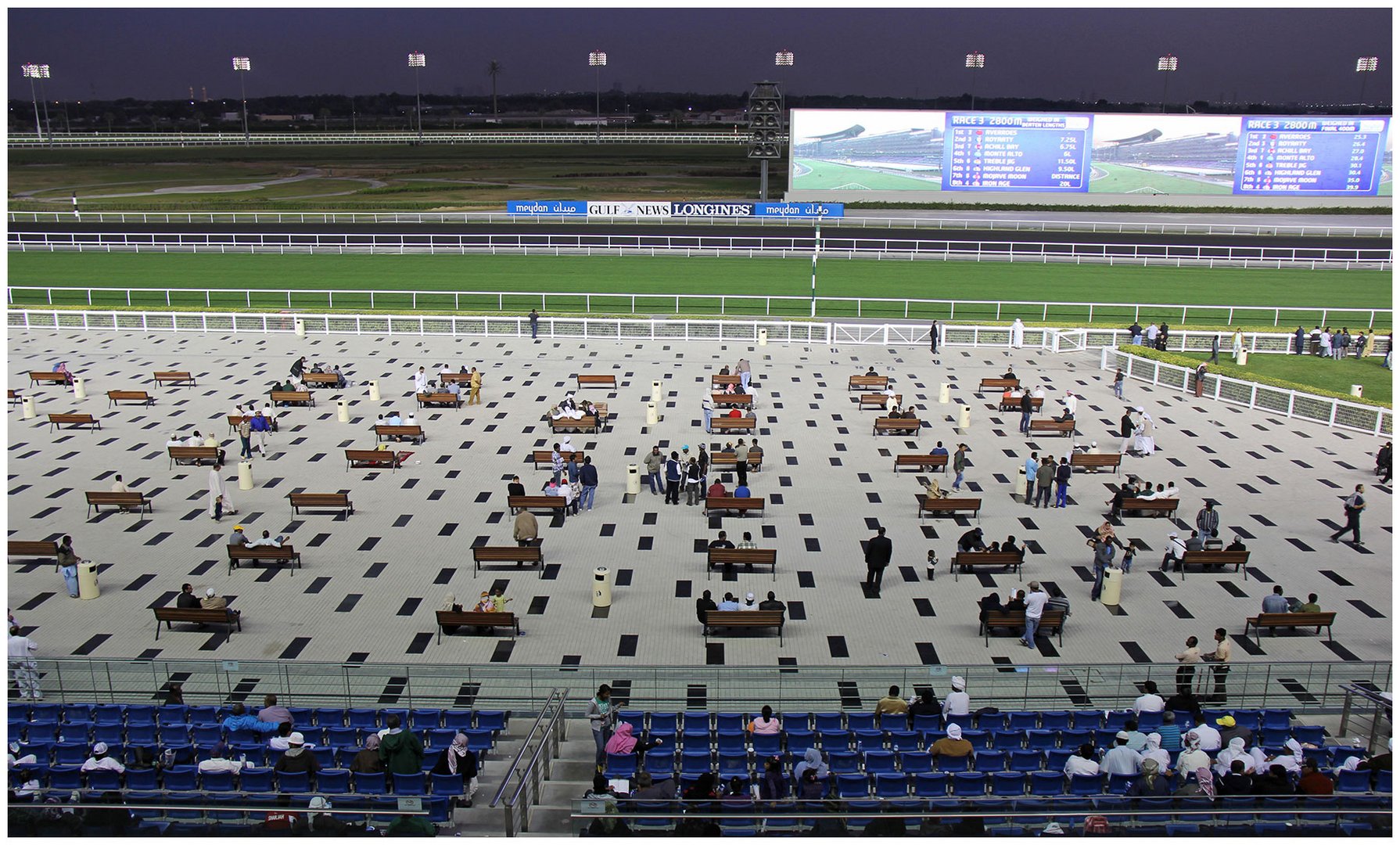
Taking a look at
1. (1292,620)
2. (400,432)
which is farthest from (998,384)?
(400,432)

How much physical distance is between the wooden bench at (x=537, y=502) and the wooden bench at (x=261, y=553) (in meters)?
3.68

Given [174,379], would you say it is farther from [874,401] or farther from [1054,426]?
[1054,426]

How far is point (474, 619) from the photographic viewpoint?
522 inches

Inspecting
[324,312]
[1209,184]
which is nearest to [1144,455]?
[324,312]

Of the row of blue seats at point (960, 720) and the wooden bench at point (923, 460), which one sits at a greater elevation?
the wooden bench at point (923, 460)

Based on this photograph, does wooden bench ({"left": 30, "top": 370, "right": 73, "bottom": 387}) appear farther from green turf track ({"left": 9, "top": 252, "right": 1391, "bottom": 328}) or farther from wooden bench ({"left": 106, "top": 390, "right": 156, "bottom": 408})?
green turf track ({"left": 9, "top": 252, "right": 1391, "bottom": 328})

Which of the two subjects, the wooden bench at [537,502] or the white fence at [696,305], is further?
the white fence at [696,305]

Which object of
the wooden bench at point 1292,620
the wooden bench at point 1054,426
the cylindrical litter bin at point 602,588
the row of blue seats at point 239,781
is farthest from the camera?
the wooden bench at point 1054,426

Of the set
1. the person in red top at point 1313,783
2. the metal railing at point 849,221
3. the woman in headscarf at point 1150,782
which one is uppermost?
the metal railing at point 849,221

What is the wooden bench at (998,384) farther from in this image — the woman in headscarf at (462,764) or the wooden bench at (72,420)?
the wooden bench at (72,420)

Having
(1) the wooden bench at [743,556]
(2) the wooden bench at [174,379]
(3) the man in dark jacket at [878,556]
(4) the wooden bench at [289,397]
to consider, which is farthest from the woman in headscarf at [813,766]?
(2) the wooden bench at [174,379]

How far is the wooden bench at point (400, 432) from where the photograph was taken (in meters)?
21.3

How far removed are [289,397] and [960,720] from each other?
1858 centimetres

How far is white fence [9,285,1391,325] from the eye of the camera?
1455 inches
